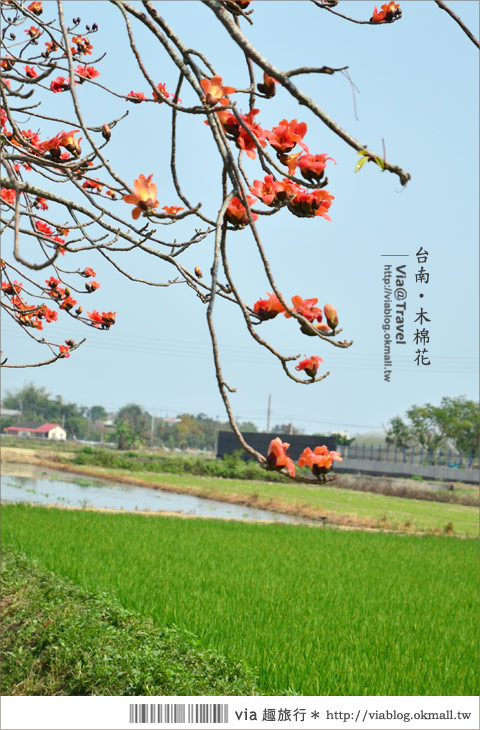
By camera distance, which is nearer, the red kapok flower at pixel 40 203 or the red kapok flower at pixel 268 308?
the red kapok flower at pixel 268 308

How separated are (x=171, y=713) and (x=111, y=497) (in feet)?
51.8

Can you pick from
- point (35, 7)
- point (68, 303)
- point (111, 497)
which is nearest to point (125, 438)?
point (111, 497)

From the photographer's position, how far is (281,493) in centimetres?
2194

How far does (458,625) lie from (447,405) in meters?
27.6

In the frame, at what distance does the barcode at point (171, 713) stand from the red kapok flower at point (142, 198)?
1.94 metres

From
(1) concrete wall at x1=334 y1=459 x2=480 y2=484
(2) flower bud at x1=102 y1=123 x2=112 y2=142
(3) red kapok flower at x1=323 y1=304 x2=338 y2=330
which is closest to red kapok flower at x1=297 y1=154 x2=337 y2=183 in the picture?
(3) red kapok flower at x1=323 y1=304 x2=338 y2=330

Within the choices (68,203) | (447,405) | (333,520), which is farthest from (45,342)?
(447,405)

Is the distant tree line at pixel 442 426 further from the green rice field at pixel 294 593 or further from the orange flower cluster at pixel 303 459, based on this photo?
the orange flower cluster at pixel 303 459

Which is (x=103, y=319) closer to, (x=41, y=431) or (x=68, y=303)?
(x=68, y=303)

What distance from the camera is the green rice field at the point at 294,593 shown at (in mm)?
3783

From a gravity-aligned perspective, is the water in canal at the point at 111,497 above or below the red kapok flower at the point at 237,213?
below

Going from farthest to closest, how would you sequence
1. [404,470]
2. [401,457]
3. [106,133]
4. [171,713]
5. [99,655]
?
[401,457], [404,470], [99,655], [171,713], [106,133]

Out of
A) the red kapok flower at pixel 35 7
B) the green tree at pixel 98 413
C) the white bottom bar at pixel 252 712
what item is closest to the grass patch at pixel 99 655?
the white bottom bar at pixel 252 712

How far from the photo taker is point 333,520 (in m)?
15.9
